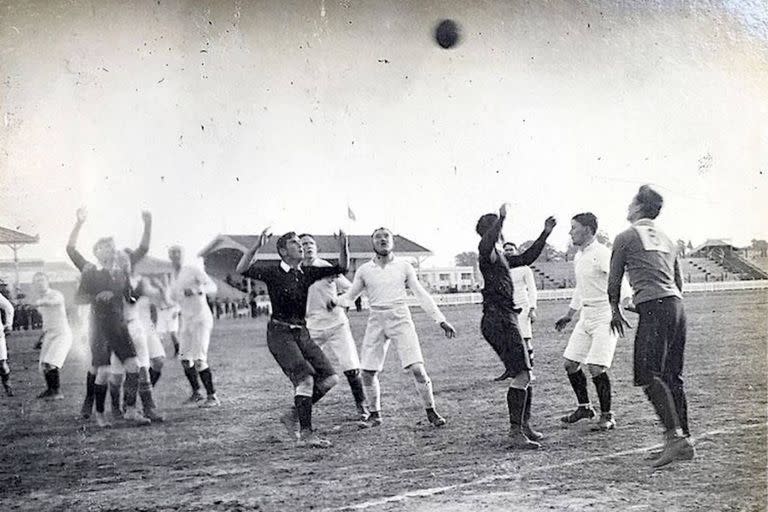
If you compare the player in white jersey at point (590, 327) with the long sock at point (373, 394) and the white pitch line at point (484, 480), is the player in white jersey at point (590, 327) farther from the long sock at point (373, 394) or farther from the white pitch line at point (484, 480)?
the long sock at point (373, 394)

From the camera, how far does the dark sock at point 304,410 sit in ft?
10.8

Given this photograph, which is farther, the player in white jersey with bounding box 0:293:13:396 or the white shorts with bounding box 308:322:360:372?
Result: the white shorts with bounding box 308:322:360:372

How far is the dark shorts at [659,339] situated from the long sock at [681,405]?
41 mm

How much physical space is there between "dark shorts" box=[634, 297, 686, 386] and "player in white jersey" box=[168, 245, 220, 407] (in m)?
1.88

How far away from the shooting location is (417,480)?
326cm

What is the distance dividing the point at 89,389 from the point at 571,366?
209 cm

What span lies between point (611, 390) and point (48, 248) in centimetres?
251

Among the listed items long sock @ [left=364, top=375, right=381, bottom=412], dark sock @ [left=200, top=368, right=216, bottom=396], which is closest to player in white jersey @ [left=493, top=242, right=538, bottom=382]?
long sock @ [left=364, top=375, right=381, bottom=412]

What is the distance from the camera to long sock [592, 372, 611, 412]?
355 centimetres

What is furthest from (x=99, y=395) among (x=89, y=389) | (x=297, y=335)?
(x=297, y=335)

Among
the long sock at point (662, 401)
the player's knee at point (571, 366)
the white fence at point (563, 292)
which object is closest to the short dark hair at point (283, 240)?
the white fence at point (563, 292)

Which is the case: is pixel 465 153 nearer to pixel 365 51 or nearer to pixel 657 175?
pixel 365 51

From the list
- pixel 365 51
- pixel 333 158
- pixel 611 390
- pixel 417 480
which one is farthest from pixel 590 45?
pixel 417 480

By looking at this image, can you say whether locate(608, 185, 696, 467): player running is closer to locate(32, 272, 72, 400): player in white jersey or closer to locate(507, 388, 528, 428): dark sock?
locate(507, 388, 528, 428): dark sock
